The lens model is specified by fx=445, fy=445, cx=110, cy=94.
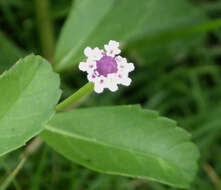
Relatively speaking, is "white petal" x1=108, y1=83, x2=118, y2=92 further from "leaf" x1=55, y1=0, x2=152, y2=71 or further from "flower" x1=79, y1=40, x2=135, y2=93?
"leaf" x1=55, y1=0, x2=152, y2=71

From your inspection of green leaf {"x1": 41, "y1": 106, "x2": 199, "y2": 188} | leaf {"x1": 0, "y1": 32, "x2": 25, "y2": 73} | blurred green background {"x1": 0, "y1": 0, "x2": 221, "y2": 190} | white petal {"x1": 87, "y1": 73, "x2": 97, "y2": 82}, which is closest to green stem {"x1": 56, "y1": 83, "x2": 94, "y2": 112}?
white petal {"x1": 87, "y1": 73, "x2": 97, "y2": 82}

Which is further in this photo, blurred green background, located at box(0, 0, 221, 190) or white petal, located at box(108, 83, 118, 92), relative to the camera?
blurred green background, located at box(0, 0, 221, 190)

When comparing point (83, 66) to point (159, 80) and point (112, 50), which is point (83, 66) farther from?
point (159, 80)

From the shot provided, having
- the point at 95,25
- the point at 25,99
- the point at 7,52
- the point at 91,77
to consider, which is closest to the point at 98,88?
the point at 91,77

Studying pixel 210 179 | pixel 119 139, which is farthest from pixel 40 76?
pixel 210 179

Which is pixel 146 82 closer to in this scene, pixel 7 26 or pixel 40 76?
pixel 7 26
